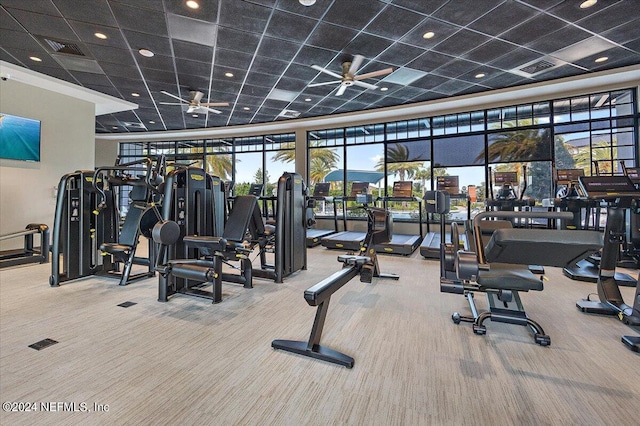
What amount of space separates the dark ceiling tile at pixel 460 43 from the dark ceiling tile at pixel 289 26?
91.4 inches

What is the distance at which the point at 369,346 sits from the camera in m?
2.46

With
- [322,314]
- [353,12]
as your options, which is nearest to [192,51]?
[353,12]

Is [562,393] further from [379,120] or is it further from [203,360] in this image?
[379,120]

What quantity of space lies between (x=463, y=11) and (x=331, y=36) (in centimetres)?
199

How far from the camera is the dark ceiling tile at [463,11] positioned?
4016 mm

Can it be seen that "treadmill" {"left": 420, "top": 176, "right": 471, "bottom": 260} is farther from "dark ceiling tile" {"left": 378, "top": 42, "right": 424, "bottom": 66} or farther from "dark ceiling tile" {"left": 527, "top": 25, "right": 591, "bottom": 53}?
"dark ceiling tile" {"left": 527, "top": 25, "right": 591, "bottom": 53}

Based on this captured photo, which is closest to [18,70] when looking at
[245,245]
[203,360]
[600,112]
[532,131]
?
[245,245]

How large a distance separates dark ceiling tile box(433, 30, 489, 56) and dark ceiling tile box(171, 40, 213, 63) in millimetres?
4157

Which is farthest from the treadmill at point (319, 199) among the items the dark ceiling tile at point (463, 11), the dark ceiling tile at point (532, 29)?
the dark ceiling tile at point (532, 29)

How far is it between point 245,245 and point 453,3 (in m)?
4.34

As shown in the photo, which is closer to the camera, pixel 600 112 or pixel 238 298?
pixel 238 298

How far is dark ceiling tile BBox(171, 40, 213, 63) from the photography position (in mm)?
5148

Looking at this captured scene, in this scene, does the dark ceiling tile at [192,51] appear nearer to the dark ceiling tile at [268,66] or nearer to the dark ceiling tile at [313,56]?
the dark ceiling tile at [268,66]

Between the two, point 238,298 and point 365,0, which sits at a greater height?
point 365,0
